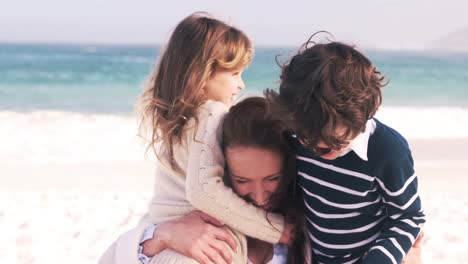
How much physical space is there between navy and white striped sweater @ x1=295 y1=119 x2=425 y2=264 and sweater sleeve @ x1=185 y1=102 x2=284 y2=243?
0.18 metres

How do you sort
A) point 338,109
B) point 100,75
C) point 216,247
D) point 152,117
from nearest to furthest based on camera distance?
point 338,109 → point 216,247 → point 152,117 → point 100,75

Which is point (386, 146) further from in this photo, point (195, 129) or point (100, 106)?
point (100, 106)

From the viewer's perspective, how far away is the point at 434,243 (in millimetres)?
4836

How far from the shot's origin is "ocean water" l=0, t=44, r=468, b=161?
31.9 feet

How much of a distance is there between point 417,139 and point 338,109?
9.00 m

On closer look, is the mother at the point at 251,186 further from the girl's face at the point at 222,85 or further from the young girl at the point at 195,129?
the girl's face at the point at 222,85

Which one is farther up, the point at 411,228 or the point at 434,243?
the point at 411,228

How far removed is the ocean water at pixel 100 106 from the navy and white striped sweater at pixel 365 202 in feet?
0.89

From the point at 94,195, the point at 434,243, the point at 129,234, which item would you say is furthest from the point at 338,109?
the point at 94,195

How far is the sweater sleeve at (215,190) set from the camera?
2302 millimetres

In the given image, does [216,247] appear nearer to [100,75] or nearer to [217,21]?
[217,21]

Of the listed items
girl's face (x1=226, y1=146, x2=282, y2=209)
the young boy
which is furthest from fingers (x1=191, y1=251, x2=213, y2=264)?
the young boy

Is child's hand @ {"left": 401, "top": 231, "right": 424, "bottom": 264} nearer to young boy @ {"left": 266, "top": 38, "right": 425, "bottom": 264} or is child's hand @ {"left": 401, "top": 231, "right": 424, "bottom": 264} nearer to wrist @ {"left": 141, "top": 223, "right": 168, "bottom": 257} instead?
young boy @ {"left": 266, "top": 38, "right": 425, "bottom": 264}

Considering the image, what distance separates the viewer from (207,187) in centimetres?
229
